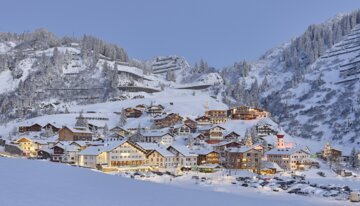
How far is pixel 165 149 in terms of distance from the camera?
91125 mm

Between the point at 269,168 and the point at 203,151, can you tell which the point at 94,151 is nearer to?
the point at 203,151

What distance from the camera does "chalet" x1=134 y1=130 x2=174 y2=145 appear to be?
10616 cm

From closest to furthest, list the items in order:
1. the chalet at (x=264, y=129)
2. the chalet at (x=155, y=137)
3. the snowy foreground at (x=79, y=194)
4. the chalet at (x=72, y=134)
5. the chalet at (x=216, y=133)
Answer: the snowy foreground at (x=79, y=194) → the chalet at (x=155, y=137) → the chalet at (x=72, y=134) → the chalet at (x=216, y=133) → the chalet at (x=264, y=129)

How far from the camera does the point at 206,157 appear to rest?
→ 9438 centimetres

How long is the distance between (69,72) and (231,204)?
163131 mm

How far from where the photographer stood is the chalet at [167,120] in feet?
421

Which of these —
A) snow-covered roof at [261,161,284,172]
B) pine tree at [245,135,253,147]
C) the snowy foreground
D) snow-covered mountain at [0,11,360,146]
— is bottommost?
the snowy foreground

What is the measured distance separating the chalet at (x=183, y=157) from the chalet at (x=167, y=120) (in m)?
35.6

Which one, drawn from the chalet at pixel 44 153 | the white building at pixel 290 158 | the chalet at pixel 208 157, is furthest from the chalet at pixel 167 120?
the chalet at pixel 44 153

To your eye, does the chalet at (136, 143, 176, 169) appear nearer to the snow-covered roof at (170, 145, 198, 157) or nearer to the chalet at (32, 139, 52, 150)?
the snow-covered roof at (170, 145, 198, 157)

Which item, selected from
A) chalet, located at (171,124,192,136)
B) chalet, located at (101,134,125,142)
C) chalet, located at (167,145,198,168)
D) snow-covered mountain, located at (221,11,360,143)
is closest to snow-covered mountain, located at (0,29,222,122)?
snow-covered mountain, located at (221,11,360,143)

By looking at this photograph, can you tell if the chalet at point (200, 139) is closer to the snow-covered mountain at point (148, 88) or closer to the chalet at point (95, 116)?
the chalet at point (95, 116)

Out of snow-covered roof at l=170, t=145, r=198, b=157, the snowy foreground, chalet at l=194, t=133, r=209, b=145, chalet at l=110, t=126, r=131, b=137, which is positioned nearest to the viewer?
the snowy foreground

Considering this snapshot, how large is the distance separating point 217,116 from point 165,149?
163 feet
